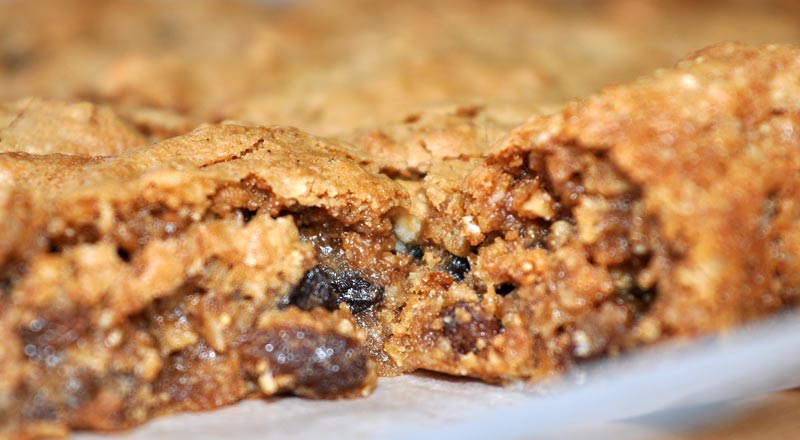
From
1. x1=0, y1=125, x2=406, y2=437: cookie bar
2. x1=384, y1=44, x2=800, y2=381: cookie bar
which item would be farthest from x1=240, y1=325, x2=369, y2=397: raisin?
x1=384, y1=44, x2=800, y2=381: cookie bar

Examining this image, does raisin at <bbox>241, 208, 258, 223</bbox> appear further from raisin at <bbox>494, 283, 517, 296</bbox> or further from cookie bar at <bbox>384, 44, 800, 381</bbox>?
raisin at <bbox>494, 283, 517, 296</bbox>

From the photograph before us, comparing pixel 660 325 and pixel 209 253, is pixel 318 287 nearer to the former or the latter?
pixel 209 253

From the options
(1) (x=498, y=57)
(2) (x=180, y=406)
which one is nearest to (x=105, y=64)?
(1) (x=498, y=57)

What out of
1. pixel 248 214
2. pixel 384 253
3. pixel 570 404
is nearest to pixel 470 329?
pixel 384 253

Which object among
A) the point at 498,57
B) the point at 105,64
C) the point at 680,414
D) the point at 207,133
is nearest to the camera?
the point at 680,414

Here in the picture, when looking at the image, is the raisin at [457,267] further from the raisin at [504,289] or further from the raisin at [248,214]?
the raisin at [248,214]

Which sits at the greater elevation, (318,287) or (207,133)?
(207,133)

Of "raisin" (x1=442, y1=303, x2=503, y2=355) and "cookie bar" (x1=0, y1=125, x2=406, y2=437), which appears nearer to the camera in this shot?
"cookie bar" (x1=0, y1=125, x2=406, y2=437)

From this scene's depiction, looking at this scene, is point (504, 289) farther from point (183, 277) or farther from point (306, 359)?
point (183, 277)
